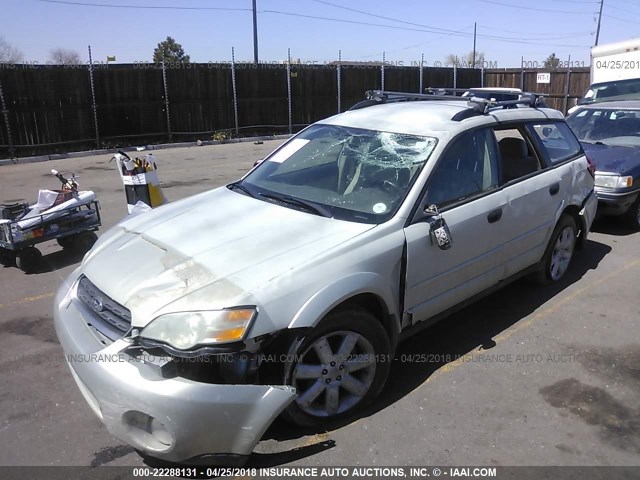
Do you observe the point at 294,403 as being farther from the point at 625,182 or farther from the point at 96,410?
the point at 625,182

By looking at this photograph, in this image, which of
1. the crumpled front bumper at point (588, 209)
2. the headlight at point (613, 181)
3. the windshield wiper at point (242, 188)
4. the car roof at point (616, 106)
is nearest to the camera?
the windshield wiper at point (242, 188)

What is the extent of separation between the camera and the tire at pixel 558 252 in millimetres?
4993

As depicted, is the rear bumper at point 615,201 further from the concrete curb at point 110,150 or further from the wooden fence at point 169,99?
the wooden fence at point 169,99

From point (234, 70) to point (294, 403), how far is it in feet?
53.8

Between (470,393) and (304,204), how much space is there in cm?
166

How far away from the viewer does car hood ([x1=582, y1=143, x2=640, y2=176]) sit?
684cm

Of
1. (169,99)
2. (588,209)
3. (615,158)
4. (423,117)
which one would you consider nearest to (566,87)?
(169,99)

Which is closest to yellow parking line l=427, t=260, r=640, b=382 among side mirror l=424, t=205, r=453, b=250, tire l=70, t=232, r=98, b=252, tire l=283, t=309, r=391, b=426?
tire l=283, t=309, r=391, b=426

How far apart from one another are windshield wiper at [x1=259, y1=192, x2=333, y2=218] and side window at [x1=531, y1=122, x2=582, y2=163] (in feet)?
7.89

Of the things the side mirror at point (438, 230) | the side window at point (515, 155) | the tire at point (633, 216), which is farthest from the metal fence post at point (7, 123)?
the tire at point (633, 216)

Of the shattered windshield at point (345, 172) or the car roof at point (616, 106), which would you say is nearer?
the shattered windshield at point (345, 172)

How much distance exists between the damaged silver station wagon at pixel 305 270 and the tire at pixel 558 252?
0.10 metres

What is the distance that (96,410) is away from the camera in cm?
277

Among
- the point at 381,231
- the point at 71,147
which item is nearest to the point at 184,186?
the point at 71,147
